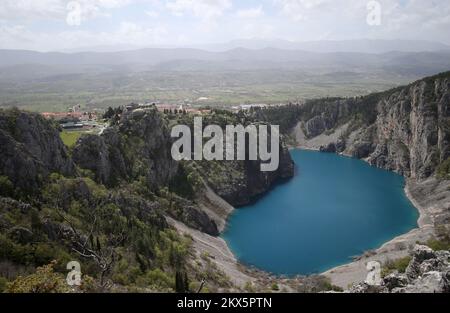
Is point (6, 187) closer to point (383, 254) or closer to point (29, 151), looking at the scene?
point (29, 151)

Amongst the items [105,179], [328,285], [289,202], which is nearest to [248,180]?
[289,202]

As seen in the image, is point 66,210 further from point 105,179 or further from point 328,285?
point 328,285

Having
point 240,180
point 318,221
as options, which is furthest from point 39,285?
point 240,180

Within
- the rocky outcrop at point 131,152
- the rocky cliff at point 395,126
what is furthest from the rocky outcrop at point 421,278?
the rocky cliff at point 395,126

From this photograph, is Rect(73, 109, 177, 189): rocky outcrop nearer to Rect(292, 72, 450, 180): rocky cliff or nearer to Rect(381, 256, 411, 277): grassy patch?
Rect(381, 256, 411, 277): grassy patch

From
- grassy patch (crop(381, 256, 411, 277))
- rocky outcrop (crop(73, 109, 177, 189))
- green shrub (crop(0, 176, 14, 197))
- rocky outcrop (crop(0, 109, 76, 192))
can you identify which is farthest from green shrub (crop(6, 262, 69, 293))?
rocky outcrop (crop(73, 109, 177, 189))

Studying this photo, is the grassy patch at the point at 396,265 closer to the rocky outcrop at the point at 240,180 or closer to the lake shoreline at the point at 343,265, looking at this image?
the lake shoreline at the point at 343,265
